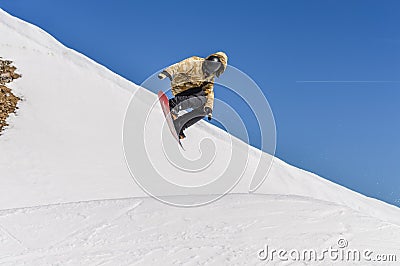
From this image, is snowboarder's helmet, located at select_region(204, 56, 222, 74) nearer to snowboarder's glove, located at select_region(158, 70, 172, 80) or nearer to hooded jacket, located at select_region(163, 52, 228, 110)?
hooded jacket, located at select_region(163, 52, 228, 110)

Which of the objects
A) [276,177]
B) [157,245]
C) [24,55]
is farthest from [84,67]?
[157,245]

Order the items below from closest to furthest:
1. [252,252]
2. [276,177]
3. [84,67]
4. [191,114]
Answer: [252,252] < [191,114] < [276,177] < [84,67]

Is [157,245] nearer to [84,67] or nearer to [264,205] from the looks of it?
[264,205]

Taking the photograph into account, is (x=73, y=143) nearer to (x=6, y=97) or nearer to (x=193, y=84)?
(x=6, y=97)

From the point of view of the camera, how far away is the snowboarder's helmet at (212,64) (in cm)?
630

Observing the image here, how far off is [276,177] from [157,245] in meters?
10.2

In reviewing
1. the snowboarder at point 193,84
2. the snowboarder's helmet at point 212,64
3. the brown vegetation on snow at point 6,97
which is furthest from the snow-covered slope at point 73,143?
Result: the snowboarder's helmet at point 212,64

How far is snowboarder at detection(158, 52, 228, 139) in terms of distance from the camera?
6406 mm

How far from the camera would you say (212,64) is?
6367 millimetres

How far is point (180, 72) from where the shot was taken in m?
6.55

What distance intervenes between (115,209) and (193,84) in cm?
239

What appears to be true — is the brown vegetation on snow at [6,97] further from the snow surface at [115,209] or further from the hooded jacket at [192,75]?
the hooded jacket at [192,75]

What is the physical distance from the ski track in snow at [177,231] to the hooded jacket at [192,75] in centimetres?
194

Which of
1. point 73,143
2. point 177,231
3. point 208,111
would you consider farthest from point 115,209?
point 73,143
